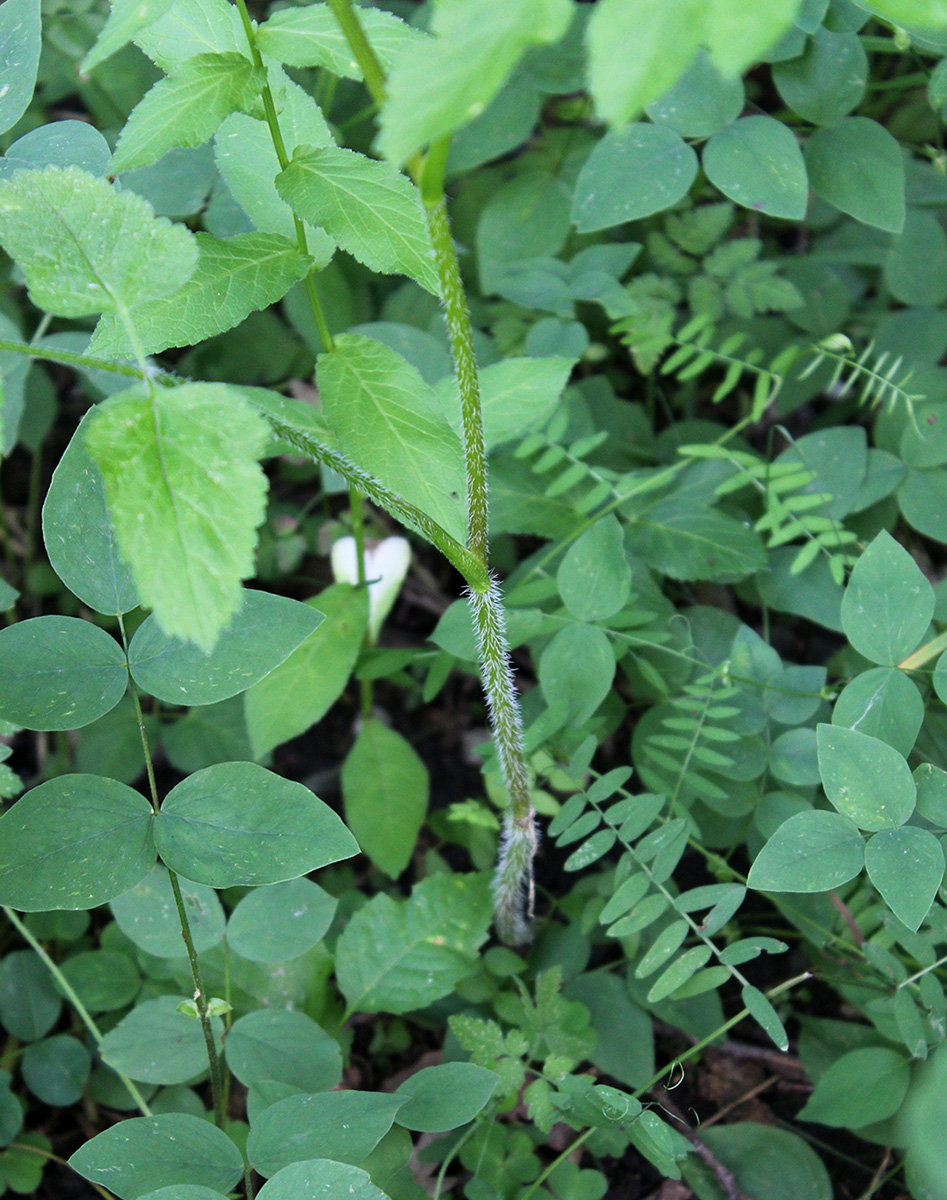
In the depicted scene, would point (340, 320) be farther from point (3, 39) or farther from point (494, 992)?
point (494, 992)

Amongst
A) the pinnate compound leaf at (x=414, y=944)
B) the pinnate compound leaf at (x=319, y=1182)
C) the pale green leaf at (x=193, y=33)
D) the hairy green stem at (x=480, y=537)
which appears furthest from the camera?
the pinnate compound leaf at (x=414, y=944)

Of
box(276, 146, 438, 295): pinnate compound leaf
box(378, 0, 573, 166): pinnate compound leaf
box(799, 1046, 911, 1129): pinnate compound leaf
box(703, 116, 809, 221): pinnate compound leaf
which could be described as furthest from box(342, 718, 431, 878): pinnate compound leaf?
box(378, 0, 573, 166): pinnate compound leaf

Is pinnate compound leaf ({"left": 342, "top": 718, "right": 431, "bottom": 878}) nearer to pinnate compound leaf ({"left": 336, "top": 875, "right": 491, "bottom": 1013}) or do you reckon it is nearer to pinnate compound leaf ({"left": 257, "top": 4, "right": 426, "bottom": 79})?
pinnate compound leaf ({"left": 336, "top": 875, "right": 491, "bottom": 1013})

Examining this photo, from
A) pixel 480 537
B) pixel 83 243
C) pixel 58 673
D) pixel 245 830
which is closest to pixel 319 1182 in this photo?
pixel 245 830

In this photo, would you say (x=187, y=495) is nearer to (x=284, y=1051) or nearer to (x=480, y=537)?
(x=480, y=537)

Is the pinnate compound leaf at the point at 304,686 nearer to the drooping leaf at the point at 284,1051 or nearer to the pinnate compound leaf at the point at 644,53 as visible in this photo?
the drooping leaf at the point at 284,1051

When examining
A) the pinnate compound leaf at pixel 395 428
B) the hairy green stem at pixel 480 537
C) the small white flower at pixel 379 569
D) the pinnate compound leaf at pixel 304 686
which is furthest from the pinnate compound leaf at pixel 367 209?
the small white flower at pixel 379 569
